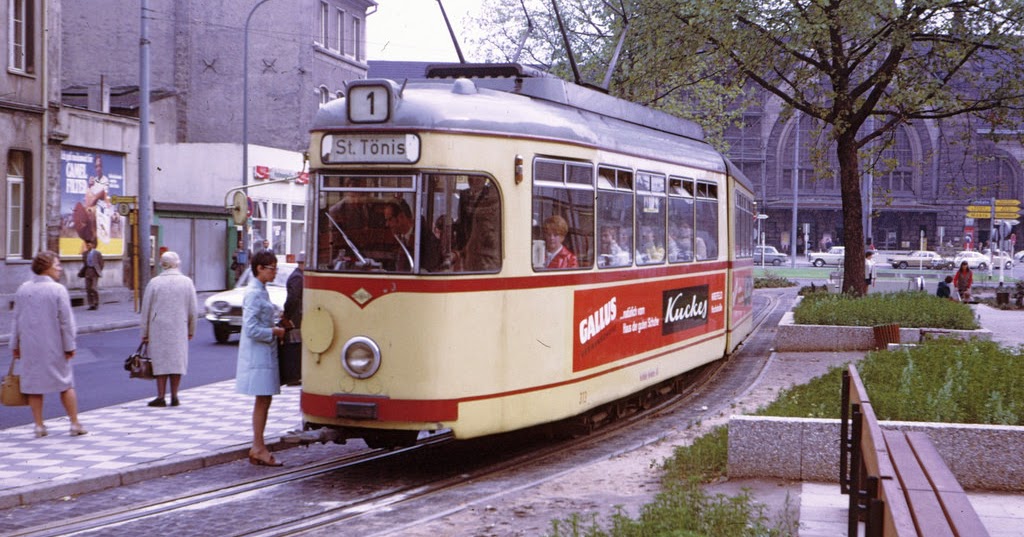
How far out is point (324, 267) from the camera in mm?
9828

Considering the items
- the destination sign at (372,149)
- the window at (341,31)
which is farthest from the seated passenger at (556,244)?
the window at (341,31)

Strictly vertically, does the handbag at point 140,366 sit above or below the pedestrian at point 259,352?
below

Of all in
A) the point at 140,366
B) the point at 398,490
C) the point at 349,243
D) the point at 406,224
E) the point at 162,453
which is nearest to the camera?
the point at 398,490

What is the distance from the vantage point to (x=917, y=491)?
5.19 meters

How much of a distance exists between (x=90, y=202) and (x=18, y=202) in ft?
12.7

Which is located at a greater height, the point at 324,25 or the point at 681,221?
the point at 324,25

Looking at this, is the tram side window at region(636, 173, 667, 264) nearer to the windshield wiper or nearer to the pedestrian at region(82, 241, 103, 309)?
the windshield wiper

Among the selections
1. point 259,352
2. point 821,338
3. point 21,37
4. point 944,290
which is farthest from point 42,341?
point 944,290

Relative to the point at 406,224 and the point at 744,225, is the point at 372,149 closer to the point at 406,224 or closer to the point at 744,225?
Result: the point at 406,224

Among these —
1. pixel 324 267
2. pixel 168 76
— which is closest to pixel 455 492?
pixel 324 267

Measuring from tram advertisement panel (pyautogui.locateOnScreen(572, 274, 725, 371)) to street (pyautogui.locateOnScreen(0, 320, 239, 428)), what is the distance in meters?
4.95

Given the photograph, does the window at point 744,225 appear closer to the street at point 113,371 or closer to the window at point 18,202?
the street at point 113,371

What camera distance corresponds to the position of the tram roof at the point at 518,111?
9.73 metres

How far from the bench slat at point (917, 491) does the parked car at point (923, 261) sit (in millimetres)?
69643
